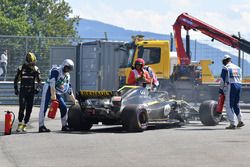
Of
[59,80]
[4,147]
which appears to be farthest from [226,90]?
[4,147]

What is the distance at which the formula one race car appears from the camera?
670 inches

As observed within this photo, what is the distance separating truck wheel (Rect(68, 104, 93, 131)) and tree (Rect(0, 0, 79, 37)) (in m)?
44.8

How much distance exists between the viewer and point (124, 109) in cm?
1703

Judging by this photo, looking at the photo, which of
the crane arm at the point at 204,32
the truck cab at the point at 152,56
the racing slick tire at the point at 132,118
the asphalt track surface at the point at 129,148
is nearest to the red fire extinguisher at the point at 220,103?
the asphalt track surface at the point at 129,148

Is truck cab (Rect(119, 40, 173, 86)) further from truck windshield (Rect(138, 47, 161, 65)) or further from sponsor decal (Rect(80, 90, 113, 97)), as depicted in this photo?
sponsor decal (Rect(80, 90, 113, 97))

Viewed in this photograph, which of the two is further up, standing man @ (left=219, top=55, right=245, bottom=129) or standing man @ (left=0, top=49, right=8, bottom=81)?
standing man @ (left=0, top=49, right=8, bottom=81)

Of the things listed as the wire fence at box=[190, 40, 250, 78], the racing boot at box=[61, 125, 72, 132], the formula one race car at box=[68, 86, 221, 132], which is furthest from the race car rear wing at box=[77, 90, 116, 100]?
the wire fence at box=[190, 40, 250, 78]

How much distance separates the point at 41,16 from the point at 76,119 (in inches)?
2075

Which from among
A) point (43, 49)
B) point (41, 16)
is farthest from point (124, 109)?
point (41, 16)

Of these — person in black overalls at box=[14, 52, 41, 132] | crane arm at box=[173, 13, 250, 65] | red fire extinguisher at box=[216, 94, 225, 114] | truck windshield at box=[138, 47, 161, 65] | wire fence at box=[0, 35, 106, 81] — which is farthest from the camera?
wire fence at box=[0, 35, 106, 81]

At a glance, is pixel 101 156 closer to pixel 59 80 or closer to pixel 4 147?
pixel 4 147

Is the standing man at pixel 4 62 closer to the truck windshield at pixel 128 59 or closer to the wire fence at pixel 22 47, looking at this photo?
the wire fence at pixel 22 47

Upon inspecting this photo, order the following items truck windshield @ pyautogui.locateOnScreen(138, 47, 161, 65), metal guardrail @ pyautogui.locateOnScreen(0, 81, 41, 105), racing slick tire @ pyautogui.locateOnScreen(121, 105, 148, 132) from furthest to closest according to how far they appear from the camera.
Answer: metal guardrail @ pyautogui.locateOnScreen(0, 81, 41, 105) → truck windshield @ pyautogui.locateOnScreen(138, 47, 161, 65) → racing slick tire @ pyautogui.locateOnScreen(121, 105, 148, 132)

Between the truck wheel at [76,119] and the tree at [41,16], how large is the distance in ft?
147
